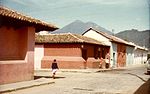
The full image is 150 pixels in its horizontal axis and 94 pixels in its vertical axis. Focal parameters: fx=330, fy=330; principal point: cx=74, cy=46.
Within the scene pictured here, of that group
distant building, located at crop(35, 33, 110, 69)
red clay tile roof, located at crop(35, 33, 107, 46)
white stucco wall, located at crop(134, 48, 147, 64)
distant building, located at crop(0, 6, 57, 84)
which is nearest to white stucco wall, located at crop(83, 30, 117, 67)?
distant building, located at crop(35, 33, 110, 69)

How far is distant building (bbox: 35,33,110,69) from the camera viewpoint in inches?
1339

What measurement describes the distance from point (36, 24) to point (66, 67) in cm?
1572

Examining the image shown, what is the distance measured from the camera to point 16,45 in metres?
18.6

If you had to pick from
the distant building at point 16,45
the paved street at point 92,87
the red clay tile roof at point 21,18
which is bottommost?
the paved street at point 92,87

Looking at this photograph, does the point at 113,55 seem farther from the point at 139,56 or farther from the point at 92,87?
the point at 92,87

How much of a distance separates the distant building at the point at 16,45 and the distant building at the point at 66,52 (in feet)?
45.0

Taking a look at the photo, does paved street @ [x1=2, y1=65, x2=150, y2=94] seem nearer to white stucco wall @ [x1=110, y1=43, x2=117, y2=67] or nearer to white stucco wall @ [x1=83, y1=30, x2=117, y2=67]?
white stucco wall @ [x1=83, y1=30, x2=117, y2=67]

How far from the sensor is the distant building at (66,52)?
34000mm

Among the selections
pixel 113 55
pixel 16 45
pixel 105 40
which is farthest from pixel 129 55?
pixel 16 45

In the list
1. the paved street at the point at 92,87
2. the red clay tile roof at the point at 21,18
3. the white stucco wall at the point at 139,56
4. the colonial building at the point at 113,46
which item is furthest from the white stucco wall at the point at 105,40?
the red clay tile roof at the point at 21,18

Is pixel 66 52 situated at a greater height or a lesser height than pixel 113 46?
lesser

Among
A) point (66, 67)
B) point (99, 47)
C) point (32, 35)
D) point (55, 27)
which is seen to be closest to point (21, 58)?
point (32, 35)

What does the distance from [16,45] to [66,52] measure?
16.2 metres

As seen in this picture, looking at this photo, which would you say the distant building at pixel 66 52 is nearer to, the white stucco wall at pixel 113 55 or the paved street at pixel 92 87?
the white stucco wall at pixel 113 55
